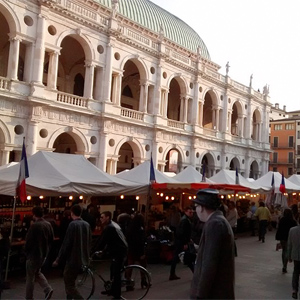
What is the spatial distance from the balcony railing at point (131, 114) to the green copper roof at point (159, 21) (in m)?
8.14

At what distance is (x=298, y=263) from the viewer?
796 centimetres

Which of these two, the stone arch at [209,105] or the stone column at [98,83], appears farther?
the stone arch at [209,105]

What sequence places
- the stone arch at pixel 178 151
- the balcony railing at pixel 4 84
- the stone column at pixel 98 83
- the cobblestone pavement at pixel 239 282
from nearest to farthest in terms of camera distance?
1. the cobblestone pavement at pixel 239 282
2. the balcony railing at pixel 4 84
3. the stone column at pixel 98 83
4. the stone arch at pixel 178 151

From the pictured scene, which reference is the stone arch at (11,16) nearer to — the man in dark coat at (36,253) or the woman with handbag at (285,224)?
the man in dark coat at (36,253)

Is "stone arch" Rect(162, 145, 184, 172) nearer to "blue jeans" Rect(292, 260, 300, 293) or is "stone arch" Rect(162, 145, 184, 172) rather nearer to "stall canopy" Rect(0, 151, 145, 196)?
"stall canopy" Rect(0, 151, 145, 196)

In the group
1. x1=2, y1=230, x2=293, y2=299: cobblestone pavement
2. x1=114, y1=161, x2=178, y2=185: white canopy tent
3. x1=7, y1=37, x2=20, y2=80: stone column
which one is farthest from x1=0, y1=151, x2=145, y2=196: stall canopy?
x1=7, y1=37, x2=20, y2=80: stone column

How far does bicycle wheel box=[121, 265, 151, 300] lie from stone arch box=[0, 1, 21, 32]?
14.2 metres

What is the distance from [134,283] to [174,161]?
65.7 feet

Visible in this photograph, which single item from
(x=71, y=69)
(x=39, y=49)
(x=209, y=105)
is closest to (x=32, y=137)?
(x=39, y=49)

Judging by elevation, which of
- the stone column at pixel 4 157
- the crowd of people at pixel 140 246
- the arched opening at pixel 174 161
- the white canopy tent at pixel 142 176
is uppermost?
the arched opening at pixel 174 161

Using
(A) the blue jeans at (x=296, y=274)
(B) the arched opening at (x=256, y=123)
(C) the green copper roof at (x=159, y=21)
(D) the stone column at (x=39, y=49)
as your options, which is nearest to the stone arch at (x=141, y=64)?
(C) the green copper roof at (x=159, y=21)

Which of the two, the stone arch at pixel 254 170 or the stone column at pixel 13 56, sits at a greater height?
the stone column at pixel 13 56

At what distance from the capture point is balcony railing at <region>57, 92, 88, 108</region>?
66.7 feet

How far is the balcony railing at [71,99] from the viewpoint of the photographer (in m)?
20.3
